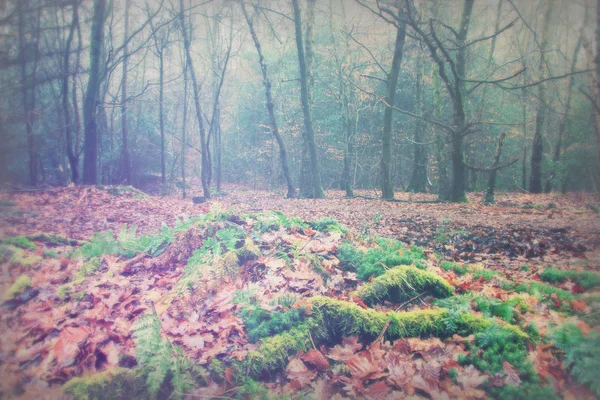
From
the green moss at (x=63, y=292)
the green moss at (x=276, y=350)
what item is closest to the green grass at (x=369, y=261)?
the green moss at (x=276, y=350)

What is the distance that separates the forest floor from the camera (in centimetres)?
168

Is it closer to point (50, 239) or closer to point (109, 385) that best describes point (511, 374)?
point (109, 385)

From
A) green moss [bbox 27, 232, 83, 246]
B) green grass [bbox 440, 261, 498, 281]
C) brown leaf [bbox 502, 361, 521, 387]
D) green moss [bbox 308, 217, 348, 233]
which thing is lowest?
brown leaf [bbox 502, 361, 521, 387]

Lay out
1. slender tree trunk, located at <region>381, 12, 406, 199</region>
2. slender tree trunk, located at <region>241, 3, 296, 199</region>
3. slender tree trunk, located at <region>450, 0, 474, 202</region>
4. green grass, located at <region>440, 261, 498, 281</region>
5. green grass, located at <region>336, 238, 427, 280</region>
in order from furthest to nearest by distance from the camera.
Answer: slender tree trunk, located at <region>241, 3, 296, 199</region>
slender tree trunk, located at <region>381, 12, 406, 199</region>
slender tree trunk, located at <region>450, 0, 474, 202</region>
green grass, located at <region>440, 261, 498, 281</region>
green grass, located at <region>336, 238, 427, 280</region>

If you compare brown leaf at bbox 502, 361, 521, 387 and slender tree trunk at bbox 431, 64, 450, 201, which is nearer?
brown leaf at bbox 502, 361, 521, 387

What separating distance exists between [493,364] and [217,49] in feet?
70.2

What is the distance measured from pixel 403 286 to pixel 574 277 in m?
1.81

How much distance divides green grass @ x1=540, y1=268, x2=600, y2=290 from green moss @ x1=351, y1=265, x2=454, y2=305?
1.26m

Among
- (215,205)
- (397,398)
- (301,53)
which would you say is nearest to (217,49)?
(301,53)

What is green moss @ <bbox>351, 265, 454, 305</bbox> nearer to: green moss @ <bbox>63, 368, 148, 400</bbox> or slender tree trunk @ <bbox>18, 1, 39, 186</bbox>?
green moss @ <bbox>63, 368, 148, 400</bbox>

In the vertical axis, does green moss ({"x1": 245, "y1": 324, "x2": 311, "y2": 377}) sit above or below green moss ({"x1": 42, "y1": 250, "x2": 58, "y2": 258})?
below

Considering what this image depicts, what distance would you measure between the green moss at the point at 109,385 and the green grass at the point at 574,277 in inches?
145

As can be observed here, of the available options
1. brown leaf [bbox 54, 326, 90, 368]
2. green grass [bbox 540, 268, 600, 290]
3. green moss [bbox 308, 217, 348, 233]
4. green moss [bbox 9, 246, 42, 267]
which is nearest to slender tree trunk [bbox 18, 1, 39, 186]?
green moss [bbox 9, 246, 42, 267]

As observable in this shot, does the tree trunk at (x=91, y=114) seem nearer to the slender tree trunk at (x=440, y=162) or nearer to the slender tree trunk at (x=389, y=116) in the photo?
the slender tree trunk at (x=389, y=116)
